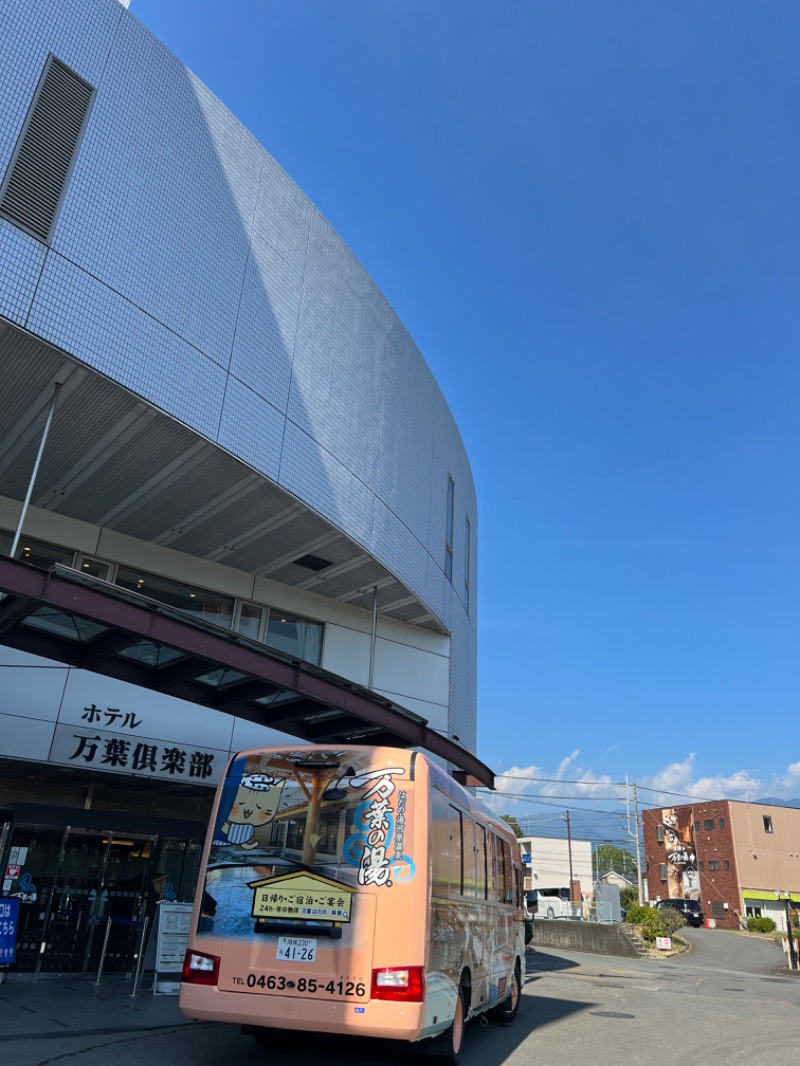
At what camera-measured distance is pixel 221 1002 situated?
6.68 metres

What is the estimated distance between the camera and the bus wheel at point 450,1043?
739cm


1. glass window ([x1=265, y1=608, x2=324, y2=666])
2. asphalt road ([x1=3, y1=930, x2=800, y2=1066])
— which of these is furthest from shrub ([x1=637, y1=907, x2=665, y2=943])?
glass window ([x1=265, y1=608, x2=324, y2=666])

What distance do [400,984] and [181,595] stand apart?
38.3 ft

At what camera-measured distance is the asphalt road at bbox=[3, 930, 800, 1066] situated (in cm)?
766

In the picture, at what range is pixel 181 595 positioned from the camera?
55.5 feet

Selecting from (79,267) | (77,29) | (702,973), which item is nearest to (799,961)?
(702,973)

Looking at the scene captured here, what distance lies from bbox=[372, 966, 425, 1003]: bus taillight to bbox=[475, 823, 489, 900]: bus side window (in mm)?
2839

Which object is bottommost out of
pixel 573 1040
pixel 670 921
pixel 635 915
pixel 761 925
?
pixel 573 1040

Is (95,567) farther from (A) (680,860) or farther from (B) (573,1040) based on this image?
(A) (680,860)

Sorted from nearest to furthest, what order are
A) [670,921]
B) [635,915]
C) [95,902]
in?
[95,902] < [670,921] < [635,915]

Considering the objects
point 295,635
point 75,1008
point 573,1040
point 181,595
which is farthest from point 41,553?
point 573,1040

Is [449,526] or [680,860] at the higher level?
[449,526]

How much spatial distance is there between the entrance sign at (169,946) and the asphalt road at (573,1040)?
2343 mm

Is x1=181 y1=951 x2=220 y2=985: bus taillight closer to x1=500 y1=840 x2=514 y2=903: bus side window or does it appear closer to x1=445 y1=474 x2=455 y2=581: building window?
x1=500 y1=840 x2=514 y2=903: bus side window
